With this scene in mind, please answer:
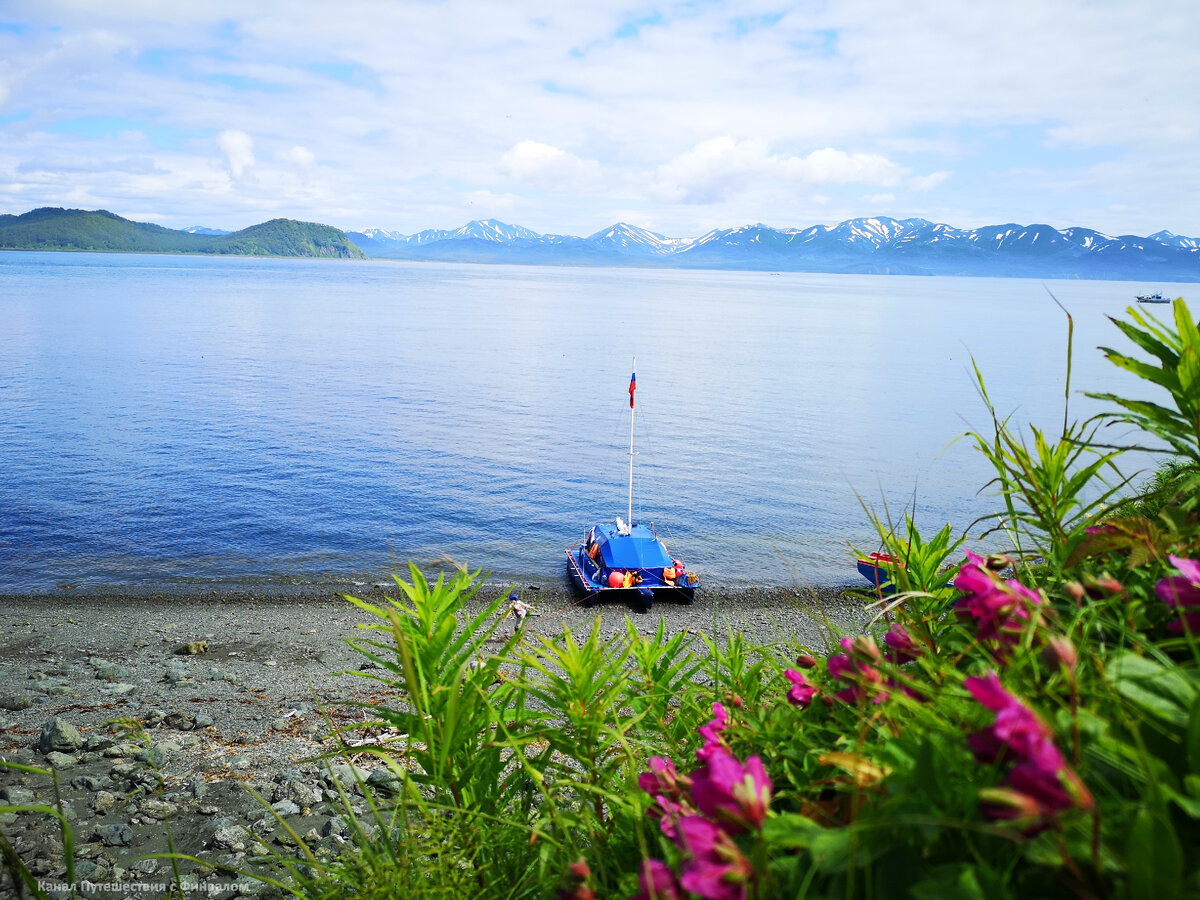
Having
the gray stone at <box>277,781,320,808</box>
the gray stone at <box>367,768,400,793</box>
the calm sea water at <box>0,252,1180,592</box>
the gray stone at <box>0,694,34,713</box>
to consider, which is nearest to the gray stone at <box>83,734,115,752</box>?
the gray stone at <box>277,781,320,808</box>

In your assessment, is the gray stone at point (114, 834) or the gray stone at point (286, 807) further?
the gray stone at point (286, 807)

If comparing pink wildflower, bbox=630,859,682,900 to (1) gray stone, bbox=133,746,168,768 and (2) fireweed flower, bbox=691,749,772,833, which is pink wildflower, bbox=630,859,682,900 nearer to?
(2) fireweed flower, bbox=691,749,772,833

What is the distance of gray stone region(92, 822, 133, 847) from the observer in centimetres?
677

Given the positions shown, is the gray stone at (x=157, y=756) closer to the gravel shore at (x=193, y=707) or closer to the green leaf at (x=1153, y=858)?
the gravel shore at (x=193, y=707)

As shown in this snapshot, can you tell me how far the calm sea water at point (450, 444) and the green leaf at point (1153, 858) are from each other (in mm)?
922

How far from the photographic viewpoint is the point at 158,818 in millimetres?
7305

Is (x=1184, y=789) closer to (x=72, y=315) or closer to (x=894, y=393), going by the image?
(x=894, y=393)

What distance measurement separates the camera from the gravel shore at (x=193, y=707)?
21.1ft

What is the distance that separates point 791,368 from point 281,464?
53.4m

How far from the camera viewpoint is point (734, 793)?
0.97 meters

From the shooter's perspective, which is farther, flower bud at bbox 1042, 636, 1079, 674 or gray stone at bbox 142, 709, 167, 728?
gray stone at bbox 142, 709, 167, 728

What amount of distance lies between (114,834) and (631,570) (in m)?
16.1

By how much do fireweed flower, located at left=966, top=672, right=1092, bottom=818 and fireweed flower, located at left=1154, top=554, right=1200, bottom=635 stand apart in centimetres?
56

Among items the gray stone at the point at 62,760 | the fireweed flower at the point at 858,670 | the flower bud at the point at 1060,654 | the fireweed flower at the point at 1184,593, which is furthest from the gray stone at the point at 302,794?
the flower bud at the point at 1060,654
